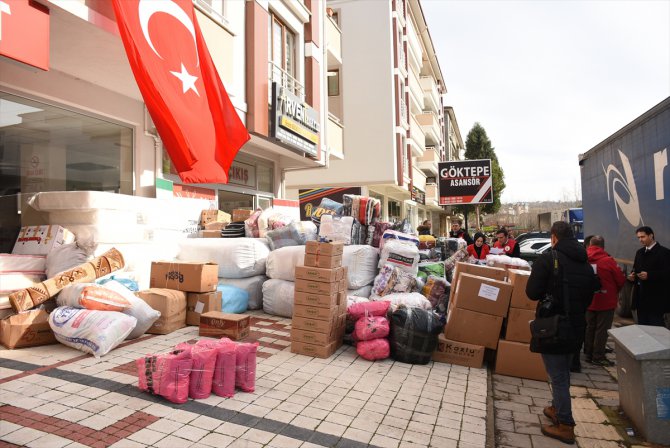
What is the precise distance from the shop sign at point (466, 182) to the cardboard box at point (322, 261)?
8.65m

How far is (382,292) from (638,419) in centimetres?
322

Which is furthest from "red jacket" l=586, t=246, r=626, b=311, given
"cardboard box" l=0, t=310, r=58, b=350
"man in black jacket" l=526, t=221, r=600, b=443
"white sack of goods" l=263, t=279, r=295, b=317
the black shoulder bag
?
"cardboard box" l=0, t=310, r=58, b=350

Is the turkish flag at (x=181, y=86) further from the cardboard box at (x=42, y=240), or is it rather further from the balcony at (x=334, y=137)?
the balcony at (x=334, y=137)

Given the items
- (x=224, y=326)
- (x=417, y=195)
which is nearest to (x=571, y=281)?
(x=224, y=326)

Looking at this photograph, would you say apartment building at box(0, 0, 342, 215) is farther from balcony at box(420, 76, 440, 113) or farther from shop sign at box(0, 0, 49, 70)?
balcony at box(420, 76, 440, 113)

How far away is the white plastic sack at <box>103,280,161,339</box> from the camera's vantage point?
15.8 ft

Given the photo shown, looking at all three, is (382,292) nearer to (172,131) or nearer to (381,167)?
(172,131)

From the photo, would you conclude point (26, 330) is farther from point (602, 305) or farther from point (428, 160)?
point (428, 160)

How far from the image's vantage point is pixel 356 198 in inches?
296

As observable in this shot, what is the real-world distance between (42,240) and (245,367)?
370 cm

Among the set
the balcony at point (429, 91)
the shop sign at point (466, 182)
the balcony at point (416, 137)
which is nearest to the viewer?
the shop sign at point (466, 182)

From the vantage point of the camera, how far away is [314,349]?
483 centimetres

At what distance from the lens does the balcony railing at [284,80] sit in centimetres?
1061

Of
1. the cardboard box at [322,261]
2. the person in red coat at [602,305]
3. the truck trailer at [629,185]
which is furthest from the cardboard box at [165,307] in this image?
the truck trailer at [629,185]
